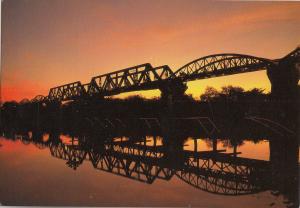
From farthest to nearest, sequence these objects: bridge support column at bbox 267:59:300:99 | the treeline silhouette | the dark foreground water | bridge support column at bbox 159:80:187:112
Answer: bridge support column at bbox 159:80:187:112, the treeline silhouette, bridge support column at bbox 267:59:300:99, the dark foreground water

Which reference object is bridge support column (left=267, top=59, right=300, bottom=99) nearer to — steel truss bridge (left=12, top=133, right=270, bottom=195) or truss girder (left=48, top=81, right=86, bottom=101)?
steel truss bridge (left=12, top=133, right=270, bottom=195)

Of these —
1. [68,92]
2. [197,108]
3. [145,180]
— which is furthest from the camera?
[68,92]

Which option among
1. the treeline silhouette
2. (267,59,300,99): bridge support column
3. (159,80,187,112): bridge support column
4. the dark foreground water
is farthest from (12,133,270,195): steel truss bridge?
(267,59,300,99): bridge support column

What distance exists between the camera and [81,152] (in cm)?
835

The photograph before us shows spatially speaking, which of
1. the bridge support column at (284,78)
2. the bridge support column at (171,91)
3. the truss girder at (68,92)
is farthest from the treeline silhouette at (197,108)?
the truss girder at (68,92)

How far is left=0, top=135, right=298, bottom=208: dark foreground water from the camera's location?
18.5 ft

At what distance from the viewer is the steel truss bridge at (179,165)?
581 cm

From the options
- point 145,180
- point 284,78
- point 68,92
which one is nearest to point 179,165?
point 145,180

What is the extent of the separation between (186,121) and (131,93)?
5.38 ft

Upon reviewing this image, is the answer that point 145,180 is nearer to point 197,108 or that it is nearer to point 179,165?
point 179,165

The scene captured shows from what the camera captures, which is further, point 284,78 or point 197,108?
point 197,108

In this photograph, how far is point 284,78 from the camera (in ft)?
23.2

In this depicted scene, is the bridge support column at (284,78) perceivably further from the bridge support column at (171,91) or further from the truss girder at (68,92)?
the truss girder at (68,92)

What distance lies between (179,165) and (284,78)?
8.34 ft
